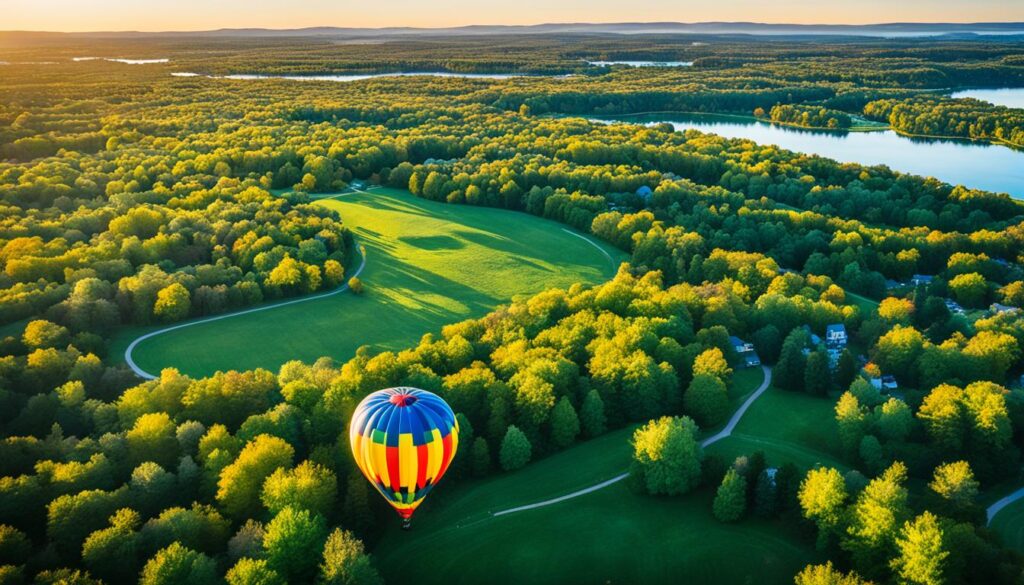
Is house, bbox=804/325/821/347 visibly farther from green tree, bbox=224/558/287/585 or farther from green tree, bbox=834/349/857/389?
green tree, bbox=224/558/287/585

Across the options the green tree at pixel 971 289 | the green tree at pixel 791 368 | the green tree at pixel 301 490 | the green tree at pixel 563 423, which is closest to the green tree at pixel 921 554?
the green tree at pixel 563 423

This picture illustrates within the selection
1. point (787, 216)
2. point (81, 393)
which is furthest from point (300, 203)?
point (787, 216)

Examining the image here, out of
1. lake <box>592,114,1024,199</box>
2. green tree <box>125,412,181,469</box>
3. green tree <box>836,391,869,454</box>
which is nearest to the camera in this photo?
green tree <box>125,412,181,469</box>

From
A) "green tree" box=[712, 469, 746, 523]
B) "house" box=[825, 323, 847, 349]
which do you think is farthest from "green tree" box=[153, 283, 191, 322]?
"house" box=[825, 323, 847, 349]

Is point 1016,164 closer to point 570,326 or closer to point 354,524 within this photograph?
point 570,326

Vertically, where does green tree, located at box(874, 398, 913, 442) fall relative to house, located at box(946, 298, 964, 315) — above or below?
above

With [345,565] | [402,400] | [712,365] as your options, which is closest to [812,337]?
[712,365]

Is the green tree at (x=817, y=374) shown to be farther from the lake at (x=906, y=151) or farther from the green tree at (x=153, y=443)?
the lake at (x=906, y=151)

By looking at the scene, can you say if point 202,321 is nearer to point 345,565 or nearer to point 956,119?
point 345,565
